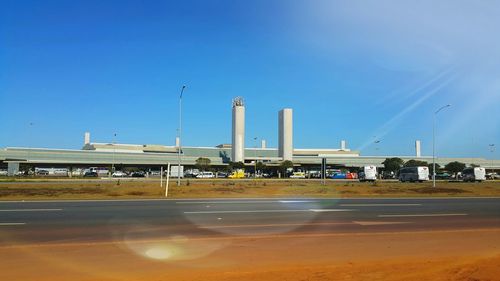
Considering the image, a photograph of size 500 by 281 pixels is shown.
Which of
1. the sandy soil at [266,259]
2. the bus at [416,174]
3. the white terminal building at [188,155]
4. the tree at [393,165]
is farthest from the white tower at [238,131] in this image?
the sandy soil at [266,259]

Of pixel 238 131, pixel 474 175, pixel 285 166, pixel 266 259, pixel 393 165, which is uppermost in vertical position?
pixel 238 131

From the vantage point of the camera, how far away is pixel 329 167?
154250 mm

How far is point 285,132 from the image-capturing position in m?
140

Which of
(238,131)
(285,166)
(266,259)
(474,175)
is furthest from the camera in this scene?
(238,131)

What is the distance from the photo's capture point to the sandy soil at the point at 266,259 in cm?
872

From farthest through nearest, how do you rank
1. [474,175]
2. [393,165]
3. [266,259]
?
[393,165], [474,175], [266,259]

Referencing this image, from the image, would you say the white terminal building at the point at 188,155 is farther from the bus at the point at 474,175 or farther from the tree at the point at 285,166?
the bus at the point at 474,175

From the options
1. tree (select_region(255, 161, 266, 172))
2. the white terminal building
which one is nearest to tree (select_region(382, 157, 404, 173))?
the white terminal building

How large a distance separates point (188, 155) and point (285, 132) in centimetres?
3964

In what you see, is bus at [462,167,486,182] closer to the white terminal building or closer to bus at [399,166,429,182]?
bus at [399,166,429,182]

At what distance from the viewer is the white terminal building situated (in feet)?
413

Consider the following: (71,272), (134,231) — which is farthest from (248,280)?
(134,231)

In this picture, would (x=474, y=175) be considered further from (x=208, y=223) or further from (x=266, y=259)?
(x=266, y=259)

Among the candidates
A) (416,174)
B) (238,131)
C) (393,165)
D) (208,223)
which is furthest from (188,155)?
(208,223)
